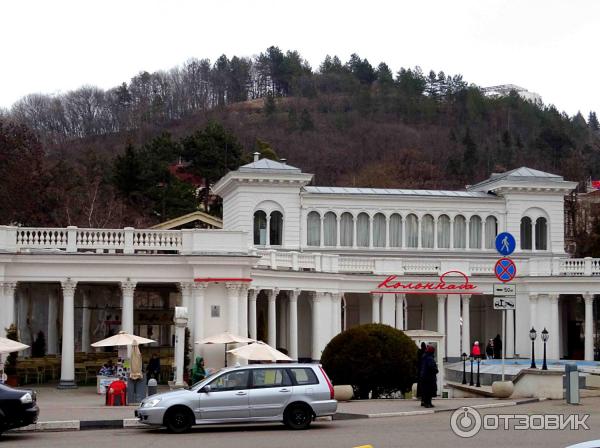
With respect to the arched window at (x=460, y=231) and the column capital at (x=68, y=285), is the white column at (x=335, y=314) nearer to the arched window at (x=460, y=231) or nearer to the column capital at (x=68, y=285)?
the arched window at (x=460, y=231)

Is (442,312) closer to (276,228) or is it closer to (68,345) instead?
(276,228)

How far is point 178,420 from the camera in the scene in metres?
27.3

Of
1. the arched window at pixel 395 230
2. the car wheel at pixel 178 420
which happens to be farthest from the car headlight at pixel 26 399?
the arched window at pixel 395 230

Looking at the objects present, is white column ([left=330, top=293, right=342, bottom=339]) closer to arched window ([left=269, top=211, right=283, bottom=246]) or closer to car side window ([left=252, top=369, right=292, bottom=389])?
arched window ([left=269, top=211, right=283, bottom=246])

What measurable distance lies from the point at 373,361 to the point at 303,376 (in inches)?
491

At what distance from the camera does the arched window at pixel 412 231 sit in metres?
72.9

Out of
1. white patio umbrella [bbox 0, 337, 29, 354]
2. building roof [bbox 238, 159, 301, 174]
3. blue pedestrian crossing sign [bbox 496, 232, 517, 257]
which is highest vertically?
building roof [bbox 238, 159, 301, 174]

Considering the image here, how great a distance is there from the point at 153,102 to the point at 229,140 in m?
94.1

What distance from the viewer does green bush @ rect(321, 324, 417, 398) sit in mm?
40375

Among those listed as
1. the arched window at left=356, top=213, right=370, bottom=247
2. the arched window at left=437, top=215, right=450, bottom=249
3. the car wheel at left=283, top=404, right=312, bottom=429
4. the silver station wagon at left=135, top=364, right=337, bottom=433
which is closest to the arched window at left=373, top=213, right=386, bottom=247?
the arched window at left=356, top=213, right=370, bottom=247

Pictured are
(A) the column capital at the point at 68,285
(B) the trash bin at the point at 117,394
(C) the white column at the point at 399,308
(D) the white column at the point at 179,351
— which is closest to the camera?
(B) the trash bin at the point at 117,394

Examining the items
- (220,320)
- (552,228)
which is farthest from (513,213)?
(220,320)

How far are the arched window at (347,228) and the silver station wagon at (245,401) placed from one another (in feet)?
144

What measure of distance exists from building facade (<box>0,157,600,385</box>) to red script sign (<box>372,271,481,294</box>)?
77 mm
